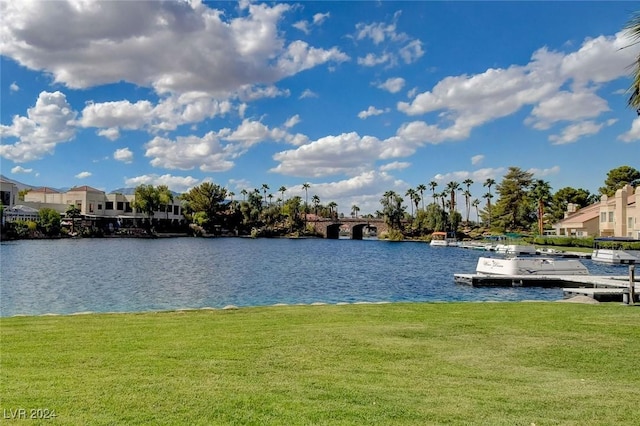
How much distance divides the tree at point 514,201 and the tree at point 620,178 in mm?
18686

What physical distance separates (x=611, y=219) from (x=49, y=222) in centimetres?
10821

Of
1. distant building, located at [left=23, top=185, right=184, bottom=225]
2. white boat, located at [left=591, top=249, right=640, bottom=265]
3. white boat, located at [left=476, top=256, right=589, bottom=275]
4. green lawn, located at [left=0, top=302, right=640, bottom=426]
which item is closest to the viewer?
green lawn, located at [left=0, top=302, right=640, bottom=426]

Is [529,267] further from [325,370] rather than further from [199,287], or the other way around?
[325,370]

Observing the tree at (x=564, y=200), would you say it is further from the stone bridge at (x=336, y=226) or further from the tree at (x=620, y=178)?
the stone bridge at (x=336, y=226)

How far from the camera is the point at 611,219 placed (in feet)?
273

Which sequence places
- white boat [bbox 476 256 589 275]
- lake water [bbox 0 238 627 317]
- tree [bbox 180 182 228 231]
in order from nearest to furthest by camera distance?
lake water [bbox 0 238 627 317]
white boat [bbox 476 256 589 275]
tree [bbox 180 182 228 231]

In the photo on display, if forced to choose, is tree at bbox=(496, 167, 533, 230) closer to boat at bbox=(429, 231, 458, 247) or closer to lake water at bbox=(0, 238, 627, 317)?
boat at bbox=(429, 231, 458, 247)

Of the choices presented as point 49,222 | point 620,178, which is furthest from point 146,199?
point 620,178

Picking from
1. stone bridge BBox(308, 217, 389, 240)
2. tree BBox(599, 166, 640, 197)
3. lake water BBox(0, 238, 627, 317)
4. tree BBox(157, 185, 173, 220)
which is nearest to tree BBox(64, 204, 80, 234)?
tree BBox(157, 185, 173, 220)

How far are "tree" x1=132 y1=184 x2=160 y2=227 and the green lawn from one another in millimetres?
117311

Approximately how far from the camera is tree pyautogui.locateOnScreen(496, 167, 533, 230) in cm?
12369

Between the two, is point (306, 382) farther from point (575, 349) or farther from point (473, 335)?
point (575, 349)

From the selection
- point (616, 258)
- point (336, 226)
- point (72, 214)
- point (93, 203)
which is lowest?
point (616, 258)

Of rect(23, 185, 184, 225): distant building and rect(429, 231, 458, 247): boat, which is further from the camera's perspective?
rect(23, 185, 184, 225): distant building
